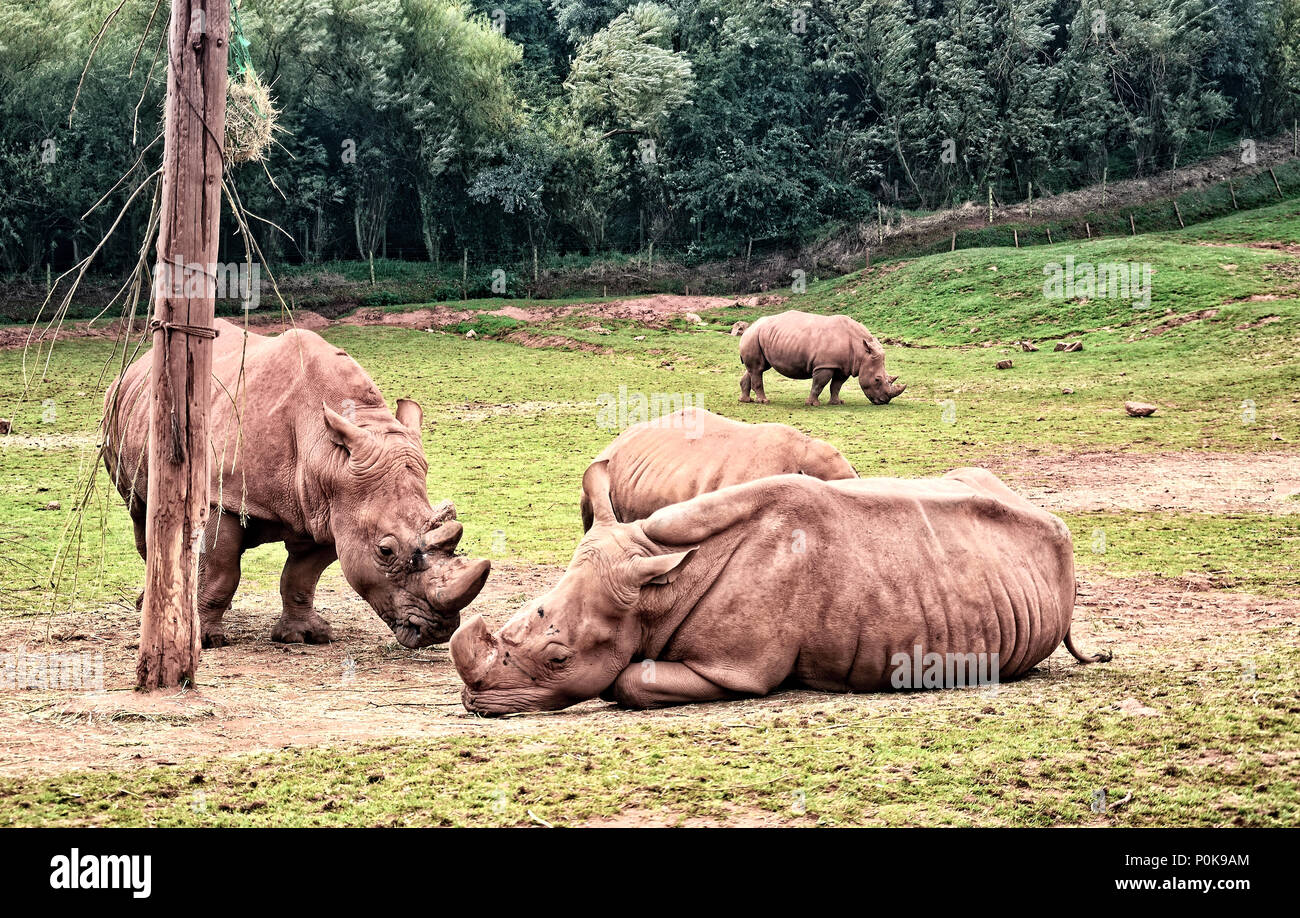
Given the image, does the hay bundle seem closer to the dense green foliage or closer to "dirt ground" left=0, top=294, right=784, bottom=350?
"dirt ground" left=0, top=294, right=784, bottom=350

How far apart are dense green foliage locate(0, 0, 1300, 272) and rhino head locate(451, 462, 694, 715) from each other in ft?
119

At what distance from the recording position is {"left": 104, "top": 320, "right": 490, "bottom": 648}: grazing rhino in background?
828 cm

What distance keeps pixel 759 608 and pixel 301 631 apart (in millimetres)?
4109

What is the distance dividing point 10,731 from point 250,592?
5.67 metres

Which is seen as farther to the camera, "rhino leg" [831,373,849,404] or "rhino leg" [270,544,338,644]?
"rhino leg" [831,373,849,404]

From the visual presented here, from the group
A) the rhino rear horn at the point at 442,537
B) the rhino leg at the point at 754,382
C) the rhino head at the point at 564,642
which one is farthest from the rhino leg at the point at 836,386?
the rhino head at the point at 564,642

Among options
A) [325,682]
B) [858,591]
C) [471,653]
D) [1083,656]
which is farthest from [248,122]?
[1083,656]

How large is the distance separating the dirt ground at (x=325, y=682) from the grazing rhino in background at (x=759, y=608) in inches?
7.9

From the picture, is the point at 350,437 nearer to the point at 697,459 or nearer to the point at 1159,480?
the point at 697,459

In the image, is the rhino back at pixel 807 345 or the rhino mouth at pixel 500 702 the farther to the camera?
the rhino back at pixel 807 345

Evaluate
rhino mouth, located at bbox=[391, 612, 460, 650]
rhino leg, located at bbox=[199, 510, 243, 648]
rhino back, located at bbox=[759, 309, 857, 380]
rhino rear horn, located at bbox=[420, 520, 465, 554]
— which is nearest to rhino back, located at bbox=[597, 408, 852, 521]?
rhino rear horn, located at bbox=[420, 520, 465, 554]

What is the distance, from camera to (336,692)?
760cm

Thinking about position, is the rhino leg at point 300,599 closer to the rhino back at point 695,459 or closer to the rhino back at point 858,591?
the rhino back at point 695,459

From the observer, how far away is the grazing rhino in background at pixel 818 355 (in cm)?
2392
